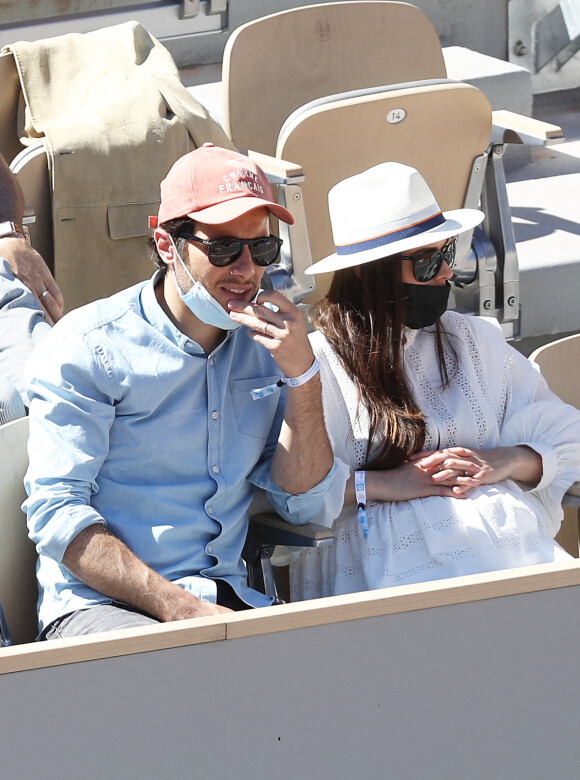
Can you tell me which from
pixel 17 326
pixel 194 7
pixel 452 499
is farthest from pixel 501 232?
pixel 194 7

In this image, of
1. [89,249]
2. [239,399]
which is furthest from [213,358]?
[89,249]

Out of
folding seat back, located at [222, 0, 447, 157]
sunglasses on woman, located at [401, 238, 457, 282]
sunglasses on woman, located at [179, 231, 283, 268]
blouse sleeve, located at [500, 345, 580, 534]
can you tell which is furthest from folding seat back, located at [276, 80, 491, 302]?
sunglasses on woman, located at [179, 231, 283, 268]

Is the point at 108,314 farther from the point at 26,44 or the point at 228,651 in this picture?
the point at 26,44

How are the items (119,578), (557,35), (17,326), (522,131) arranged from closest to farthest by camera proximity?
(119,578)
(17,326)
(522,131)
(557,35)

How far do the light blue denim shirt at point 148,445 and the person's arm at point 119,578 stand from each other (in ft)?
0.10

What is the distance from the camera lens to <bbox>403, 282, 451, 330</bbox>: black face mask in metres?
2.06

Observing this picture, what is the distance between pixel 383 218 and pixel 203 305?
0.45 meters

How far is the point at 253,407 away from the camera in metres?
1.95

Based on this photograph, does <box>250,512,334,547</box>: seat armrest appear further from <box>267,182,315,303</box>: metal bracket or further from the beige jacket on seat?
the beige jacket on seat

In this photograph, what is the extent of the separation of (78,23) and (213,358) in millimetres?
3324

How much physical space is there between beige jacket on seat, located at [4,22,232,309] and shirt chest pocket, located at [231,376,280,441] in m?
1.29

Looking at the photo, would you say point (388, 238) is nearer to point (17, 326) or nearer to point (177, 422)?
point (177, 422)

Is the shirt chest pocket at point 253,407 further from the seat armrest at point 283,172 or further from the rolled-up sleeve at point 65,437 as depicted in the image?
the seat armrest at point 283,172

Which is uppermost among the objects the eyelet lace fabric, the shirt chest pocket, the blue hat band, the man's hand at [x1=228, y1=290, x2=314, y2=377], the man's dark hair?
the man's dark hair
